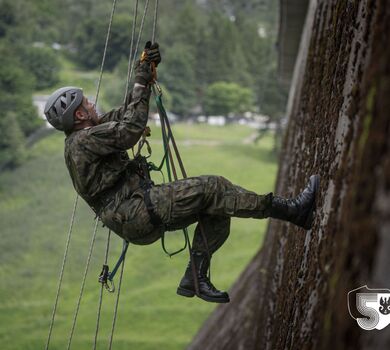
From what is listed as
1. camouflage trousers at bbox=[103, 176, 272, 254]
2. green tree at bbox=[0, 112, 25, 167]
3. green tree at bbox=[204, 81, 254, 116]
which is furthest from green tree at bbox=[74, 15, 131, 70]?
camouflage trousers at bbox=[103, 176, 272, 254]

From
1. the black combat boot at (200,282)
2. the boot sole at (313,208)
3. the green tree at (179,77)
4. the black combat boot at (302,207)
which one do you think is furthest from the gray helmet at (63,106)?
the green tree at (179,77)

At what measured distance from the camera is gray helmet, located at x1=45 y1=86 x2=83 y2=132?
393 cm

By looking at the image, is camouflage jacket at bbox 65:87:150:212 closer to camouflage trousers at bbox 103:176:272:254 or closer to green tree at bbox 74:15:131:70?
camouflage trousers at bbox 103:176:272:254

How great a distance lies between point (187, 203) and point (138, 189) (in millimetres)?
326

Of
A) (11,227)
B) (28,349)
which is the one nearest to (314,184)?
(28,349)

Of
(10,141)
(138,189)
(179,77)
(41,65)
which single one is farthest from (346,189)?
(179,77)

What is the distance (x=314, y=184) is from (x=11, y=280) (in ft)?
75.5

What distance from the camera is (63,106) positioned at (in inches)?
155

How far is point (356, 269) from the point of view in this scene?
1918 mm

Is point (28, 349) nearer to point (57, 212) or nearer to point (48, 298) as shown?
point (48, 298)

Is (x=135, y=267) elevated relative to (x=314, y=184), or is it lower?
lower

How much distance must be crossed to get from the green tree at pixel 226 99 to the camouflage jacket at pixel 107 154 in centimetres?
4844

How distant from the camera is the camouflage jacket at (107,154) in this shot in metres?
3.72

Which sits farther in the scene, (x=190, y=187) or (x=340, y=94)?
(x=190, y=187)
